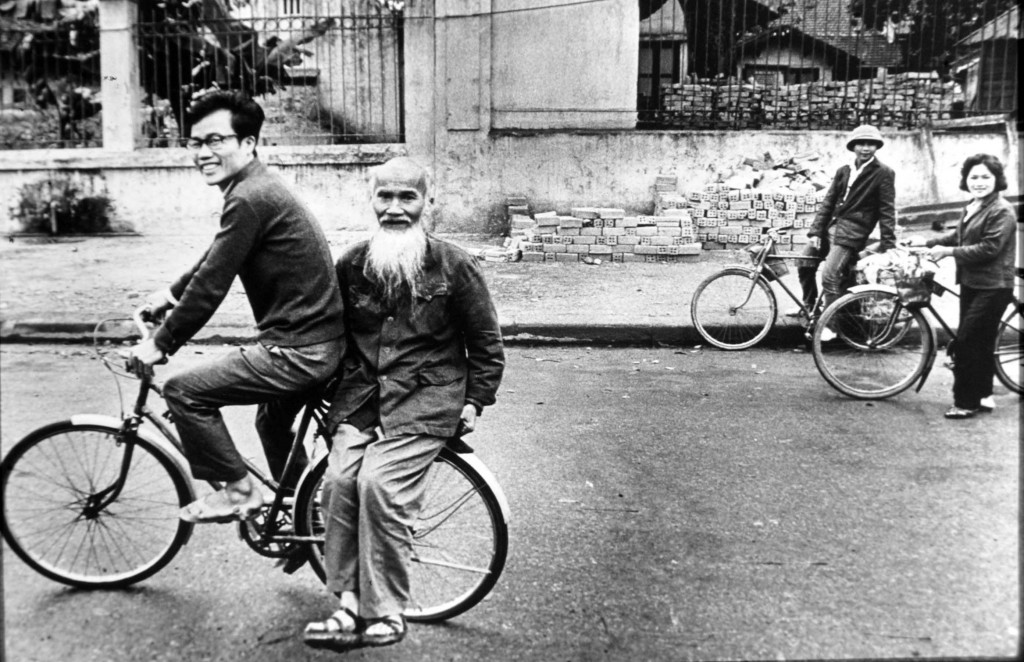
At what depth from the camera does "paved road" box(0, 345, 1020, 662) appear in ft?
10.5

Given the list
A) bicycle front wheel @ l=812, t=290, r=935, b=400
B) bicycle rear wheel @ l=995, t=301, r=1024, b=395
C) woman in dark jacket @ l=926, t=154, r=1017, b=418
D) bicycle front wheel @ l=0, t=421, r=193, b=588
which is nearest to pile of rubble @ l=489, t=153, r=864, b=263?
bicycle front wheel @ l=812, t=290, r=935, b=400

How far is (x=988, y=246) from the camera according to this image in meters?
5.70

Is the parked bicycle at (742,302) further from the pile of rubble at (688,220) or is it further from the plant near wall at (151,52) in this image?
the plant near wall at (151,52)

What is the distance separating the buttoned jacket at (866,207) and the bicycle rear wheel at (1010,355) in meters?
1.18

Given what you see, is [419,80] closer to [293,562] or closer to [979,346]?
[979,346]

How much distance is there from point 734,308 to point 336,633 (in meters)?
5.34

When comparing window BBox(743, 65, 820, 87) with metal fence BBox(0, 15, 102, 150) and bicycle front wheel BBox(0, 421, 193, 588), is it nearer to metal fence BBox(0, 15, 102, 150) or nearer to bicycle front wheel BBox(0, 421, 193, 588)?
metal fence BBox(0, 15, 102, 150)

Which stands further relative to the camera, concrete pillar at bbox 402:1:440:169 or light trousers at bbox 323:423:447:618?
concrete pillar at bbox 402:1:440:169

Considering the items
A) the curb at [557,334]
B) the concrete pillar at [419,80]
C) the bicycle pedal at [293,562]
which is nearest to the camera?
the bicycle pedal at [293,562]

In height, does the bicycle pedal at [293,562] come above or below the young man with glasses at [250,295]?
below

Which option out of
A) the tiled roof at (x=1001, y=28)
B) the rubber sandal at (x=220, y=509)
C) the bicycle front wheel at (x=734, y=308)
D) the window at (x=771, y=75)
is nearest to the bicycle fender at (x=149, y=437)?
the rubber sandal at (x=220, y=509)

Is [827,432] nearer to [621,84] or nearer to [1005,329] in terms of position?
[1005,329]

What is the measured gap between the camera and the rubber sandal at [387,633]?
3.00 metres

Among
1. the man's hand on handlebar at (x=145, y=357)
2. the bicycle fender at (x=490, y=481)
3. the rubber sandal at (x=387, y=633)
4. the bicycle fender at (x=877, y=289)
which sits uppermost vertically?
the man's hand on handlebar at (x=145, y=357)
